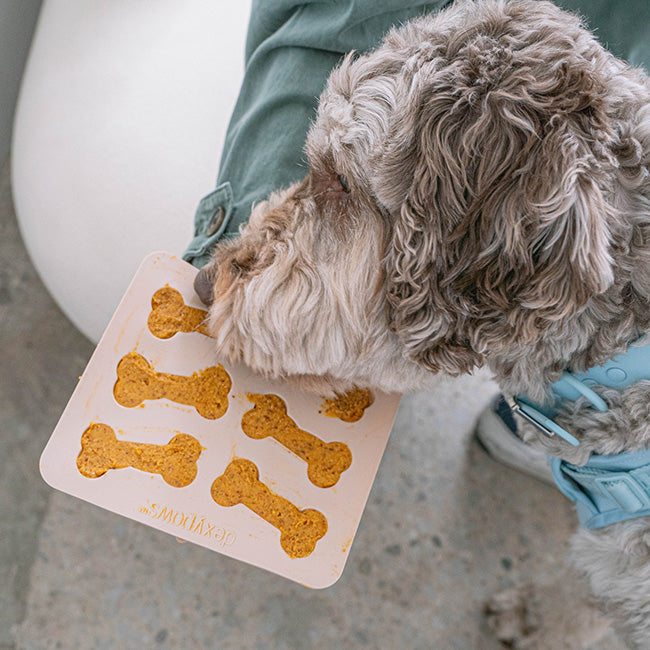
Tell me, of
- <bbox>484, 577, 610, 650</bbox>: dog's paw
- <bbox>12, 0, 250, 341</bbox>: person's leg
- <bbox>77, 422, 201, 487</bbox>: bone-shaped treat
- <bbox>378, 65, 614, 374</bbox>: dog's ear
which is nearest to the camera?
<bbox>378, 65, 614, 374</bbox>: dog's ear

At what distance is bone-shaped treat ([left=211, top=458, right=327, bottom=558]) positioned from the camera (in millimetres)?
1211

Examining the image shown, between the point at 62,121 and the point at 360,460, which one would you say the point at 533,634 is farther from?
the point at 62,121

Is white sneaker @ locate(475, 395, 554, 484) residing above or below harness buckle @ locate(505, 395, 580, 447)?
below

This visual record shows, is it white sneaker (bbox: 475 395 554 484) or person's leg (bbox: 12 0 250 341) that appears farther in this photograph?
white sneaker (bbox: 475 395 554 484)

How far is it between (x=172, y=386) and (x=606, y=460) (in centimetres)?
87

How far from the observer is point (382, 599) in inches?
76.9

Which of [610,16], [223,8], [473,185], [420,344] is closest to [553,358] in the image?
[420,344]

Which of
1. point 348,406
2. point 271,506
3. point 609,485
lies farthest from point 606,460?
point 271,506

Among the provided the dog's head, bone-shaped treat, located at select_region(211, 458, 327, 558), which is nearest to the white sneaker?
bone-shaped treat, located at select_region(211, 458, 327, 558)

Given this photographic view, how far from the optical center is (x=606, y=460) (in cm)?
108

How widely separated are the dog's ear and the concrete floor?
49.9 inches

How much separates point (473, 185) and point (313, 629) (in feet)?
5.33

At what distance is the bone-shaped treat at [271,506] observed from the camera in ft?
3.97

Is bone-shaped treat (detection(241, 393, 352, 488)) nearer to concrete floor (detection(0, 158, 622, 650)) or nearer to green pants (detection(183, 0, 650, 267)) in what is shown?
green pants (detection(183, 0, 650, 267))
